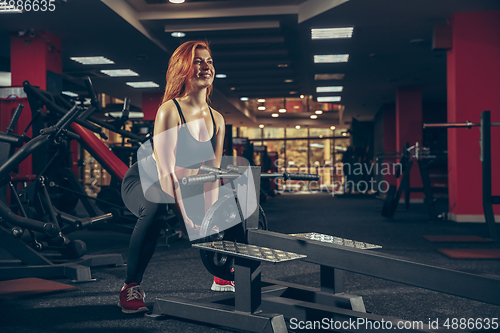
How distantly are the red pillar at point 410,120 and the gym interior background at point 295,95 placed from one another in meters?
0.04

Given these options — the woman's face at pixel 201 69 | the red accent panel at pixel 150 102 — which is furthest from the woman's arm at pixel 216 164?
the red accent panel at pixel 150 102

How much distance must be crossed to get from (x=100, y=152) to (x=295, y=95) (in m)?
8.92

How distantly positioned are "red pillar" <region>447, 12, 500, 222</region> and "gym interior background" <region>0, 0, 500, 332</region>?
0.05 feet

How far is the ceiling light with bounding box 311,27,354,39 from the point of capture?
614 cm

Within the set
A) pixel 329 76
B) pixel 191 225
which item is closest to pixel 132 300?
pixel 191 225

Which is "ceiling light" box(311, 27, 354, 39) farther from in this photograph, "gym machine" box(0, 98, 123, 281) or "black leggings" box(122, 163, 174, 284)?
"black leggings" box(122, 163, 174, 284)

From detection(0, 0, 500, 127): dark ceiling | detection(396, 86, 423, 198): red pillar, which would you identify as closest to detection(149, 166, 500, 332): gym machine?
detection(0, 0, 500, 127): dark ceiling

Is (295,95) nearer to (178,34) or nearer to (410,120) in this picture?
(410,120)

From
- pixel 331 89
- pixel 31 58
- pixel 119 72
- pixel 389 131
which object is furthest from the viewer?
pixel 389 131

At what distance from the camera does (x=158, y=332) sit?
163cm

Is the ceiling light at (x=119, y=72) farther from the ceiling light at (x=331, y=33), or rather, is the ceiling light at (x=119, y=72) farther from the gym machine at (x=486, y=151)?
the gym machine at (x=486, y=151)

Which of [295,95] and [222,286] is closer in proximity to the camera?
[222,286]

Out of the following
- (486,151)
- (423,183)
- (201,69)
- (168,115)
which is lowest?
(423,183)

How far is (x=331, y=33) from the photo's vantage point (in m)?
6.30
